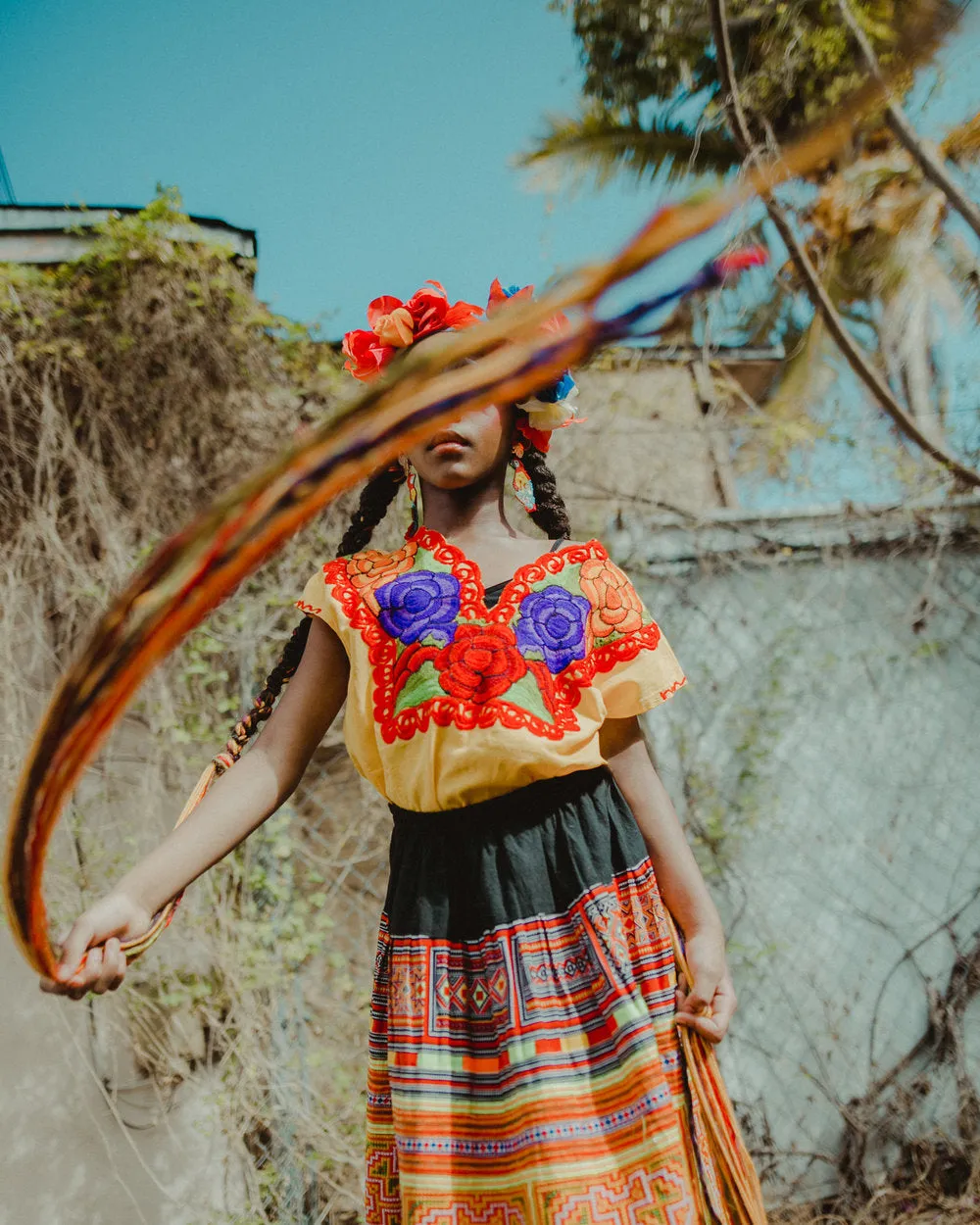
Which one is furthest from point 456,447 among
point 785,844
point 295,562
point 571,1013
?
point 785,844

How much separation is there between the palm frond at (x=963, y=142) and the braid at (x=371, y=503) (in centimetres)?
233

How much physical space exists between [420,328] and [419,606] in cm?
51

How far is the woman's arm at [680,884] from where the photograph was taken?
123 cm

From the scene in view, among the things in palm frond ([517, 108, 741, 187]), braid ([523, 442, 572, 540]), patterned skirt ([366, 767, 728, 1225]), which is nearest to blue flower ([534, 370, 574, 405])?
braid ([523, 442, 572, 540])

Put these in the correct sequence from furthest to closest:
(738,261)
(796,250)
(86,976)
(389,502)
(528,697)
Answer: (796,250) → (389,502) → (528,697) → (86,976) → (738,261)

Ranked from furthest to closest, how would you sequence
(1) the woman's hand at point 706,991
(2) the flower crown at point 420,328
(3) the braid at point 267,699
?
1. (2) the flower crown at point 420,328
2. (3) the braid at point 267,699
3. (1) the woman's hand at point 706,991

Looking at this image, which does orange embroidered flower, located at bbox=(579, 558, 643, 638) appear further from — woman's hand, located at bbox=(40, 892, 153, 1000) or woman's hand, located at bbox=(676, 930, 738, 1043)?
woman's hand, located at bbox=(40, 892, 153, 1000)

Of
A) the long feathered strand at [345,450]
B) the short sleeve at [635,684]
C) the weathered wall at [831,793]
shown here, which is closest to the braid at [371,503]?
the short sleeve at [635,684]

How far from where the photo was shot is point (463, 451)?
1437 mm

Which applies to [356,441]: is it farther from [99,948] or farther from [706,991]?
[706,991]

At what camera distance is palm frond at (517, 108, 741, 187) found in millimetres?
6812

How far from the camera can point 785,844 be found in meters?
3.09

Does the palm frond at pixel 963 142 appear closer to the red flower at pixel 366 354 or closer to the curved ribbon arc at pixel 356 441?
the red flower at pixel 366 354

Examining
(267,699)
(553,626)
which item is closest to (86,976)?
(267,699)
